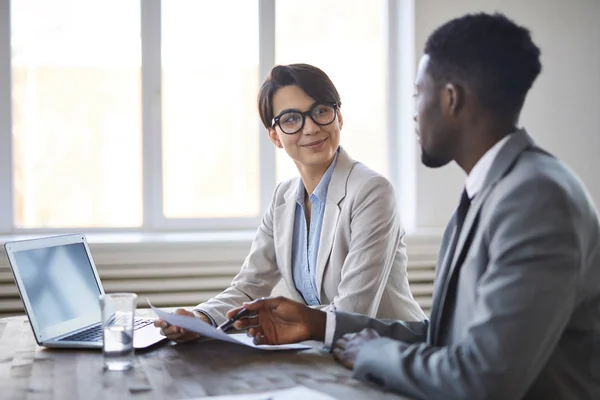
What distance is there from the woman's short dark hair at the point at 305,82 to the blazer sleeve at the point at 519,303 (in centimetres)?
113

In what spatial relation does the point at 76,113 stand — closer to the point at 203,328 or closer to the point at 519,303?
the point at 203,328

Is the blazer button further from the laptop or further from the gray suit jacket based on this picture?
the laptop

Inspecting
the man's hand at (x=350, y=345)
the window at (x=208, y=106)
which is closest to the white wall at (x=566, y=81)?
the window at (x=208, y=106)

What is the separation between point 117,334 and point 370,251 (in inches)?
31.3

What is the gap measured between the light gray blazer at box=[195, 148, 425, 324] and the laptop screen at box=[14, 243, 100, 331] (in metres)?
0.31

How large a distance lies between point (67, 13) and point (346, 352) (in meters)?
2.77

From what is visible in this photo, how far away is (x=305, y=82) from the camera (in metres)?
2.22

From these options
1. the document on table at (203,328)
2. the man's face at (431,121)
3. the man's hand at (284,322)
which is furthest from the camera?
the man's hand at (284,322)

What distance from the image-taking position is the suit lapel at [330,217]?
2123mm

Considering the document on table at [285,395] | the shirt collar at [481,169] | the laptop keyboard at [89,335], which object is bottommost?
the laptop keyboard at [89,335]

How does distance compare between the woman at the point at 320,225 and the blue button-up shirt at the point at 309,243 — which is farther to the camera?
the blue button-up shirt at the point at 309,243

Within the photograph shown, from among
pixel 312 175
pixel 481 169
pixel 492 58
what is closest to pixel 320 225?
pixel 312 175

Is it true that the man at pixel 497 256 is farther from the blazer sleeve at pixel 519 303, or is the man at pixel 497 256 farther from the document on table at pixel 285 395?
the document on table at pixel 285 395

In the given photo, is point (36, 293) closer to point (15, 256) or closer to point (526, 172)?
point (15, 256)
